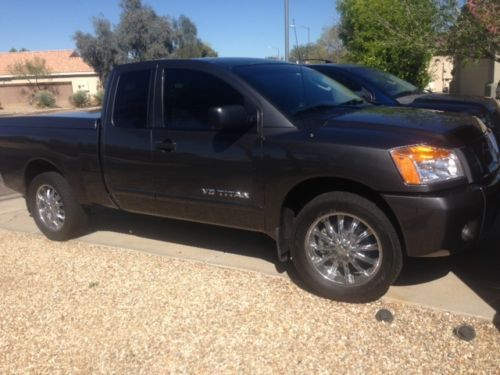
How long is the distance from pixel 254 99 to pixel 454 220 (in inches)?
70.9

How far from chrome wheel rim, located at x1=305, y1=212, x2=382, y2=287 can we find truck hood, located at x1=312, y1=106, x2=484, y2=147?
2.17ft

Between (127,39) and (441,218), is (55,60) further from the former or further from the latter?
(441,218)

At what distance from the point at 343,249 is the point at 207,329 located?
3.81 ft

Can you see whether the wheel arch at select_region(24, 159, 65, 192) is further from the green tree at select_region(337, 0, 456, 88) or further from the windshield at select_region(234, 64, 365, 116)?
the green tree at select_region(337, 0, 456, 88)

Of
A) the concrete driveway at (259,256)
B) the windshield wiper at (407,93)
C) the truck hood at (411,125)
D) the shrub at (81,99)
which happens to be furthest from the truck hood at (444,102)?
the shrub at (81,99)

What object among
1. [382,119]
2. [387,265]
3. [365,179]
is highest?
[382,119]

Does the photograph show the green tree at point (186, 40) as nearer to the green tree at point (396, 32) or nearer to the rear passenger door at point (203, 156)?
the green tree at point (396, 32)

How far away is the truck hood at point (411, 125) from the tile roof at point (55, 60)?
5500 centimetres

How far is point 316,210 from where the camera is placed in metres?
4.24

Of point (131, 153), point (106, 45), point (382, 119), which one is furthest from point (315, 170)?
point (106, 45)

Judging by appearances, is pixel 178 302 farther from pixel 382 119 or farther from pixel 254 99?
pixel 382 119

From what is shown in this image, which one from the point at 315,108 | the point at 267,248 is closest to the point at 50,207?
the point at 267,248

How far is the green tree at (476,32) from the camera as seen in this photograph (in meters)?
6.59

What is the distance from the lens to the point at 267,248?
18.5ft
